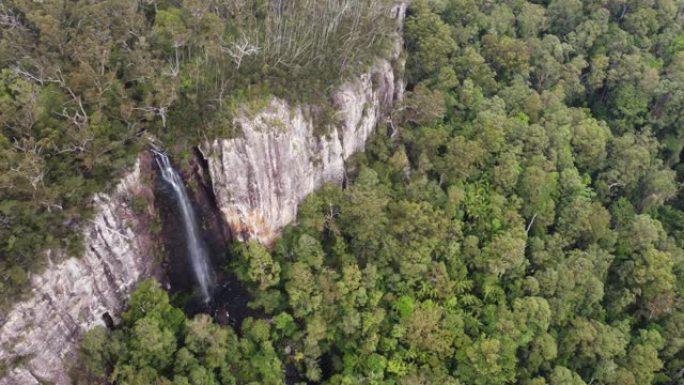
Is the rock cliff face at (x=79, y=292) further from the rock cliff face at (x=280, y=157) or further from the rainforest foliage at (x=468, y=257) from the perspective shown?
the rock cliff face at (x=280, y=157)

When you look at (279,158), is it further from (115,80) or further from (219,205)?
(115,80)

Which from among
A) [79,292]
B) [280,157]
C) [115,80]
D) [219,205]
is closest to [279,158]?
[280,157]

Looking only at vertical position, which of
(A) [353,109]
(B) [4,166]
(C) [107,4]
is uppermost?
(C) [107,4]

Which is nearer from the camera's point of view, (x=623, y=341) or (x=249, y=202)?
(x=249, y=202)

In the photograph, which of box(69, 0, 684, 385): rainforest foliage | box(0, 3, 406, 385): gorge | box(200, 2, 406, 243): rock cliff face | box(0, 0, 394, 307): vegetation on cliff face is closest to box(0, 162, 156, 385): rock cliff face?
box(0, 3, 406, 385): gorge

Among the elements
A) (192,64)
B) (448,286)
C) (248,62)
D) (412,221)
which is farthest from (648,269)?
(192,64)

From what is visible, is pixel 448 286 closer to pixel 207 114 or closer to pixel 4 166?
pixel 207 114

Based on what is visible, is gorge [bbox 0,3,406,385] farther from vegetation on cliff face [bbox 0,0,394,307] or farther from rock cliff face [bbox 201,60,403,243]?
vegetation on cliff face [bbox 0,0,394,307]
